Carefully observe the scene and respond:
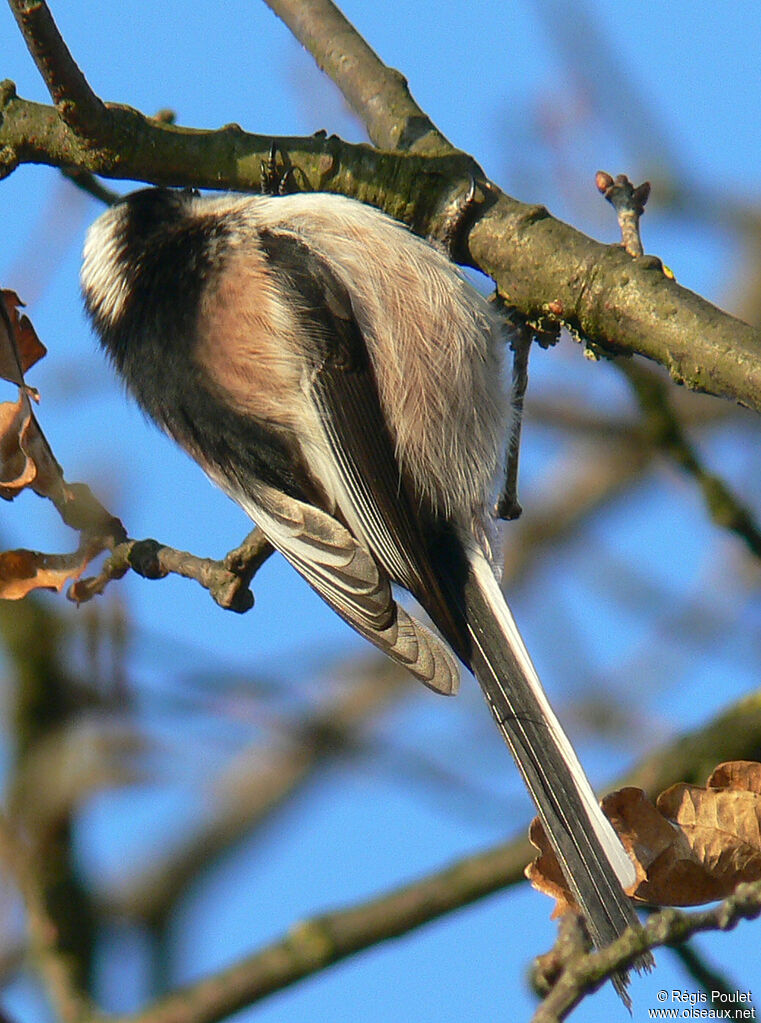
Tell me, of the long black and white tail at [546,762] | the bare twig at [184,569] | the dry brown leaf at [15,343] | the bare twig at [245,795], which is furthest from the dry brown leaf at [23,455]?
the bare twig at [245,795]

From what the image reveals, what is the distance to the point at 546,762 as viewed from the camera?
2109mm

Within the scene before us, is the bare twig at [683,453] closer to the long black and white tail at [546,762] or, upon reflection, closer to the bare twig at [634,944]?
the long black and white tail at [546,762]

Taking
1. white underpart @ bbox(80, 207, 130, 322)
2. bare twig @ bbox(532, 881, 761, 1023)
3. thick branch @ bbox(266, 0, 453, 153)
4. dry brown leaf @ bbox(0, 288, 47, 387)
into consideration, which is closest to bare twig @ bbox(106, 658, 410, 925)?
white underpart @ bbox(80, 207, 130, 322)

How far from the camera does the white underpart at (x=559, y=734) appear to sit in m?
1.91

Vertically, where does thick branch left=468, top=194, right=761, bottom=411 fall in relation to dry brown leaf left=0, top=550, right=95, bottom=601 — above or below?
below

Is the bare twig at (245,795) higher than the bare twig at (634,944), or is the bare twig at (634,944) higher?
the bare twig at (245,795)

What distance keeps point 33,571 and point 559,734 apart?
96cm

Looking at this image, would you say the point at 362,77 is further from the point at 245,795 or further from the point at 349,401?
the point at 245,795

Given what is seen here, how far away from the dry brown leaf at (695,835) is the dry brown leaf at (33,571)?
1092mm

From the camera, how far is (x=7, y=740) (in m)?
4.57

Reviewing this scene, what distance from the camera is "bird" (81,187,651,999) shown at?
2.39 m

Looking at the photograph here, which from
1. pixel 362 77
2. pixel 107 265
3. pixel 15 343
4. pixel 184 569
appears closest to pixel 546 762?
pixel 184 569

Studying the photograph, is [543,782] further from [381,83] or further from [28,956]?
[28,956]

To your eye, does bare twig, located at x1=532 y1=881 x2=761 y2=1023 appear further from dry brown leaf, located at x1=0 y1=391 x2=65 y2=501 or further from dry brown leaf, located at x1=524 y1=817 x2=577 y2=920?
dry brown leaf, located at x1=0 y1=391 x2=65 y2=501
